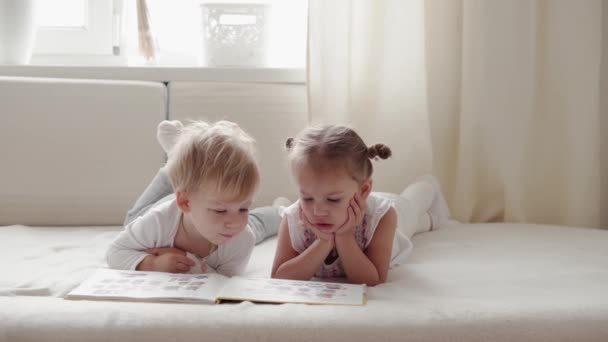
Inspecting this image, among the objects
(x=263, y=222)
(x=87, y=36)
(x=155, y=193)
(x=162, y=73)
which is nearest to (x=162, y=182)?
(x=155, y=193)

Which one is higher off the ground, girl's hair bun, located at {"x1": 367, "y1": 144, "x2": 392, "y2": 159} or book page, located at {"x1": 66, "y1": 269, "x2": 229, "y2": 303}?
girl's hair bun, located at {"x1": 367, "y1": 144, "x2": 392, "y2": 159}

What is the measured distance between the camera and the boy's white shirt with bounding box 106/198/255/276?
167 centimetres

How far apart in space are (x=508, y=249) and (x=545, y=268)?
0.25 metres

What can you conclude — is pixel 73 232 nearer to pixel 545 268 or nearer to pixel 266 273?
pixel 266 273

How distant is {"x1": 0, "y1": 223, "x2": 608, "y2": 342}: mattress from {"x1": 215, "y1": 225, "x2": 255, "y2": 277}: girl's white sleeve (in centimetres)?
5

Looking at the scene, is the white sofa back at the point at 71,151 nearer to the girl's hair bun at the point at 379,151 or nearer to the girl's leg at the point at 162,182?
the girl's leg at the point at 162,182

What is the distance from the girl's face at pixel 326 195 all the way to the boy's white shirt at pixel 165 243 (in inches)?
8.1

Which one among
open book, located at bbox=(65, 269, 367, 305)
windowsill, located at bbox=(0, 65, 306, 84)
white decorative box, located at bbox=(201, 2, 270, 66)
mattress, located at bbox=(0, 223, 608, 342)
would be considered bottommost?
mattress, located at bbox=(0, 223, 608, 342)

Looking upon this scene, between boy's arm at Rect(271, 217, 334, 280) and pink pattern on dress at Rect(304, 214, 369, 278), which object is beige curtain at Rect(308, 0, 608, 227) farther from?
boy's arm at Rect(271, 217, 334, 280)

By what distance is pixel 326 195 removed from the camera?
155 centimetres

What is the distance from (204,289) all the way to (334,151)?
389mm

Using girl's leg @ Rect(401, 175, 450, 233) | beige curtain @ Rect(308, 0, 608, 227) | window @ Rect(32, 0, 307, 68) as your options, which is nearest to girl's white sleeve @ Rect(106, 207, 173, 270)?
girl's leg @ Rect(401, 175, 450, 233)

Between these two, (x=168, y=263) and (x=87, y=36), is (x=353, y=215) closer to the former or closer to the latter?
(x=168, y=263)

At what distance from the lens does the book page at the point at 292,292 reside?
136 centimetres
